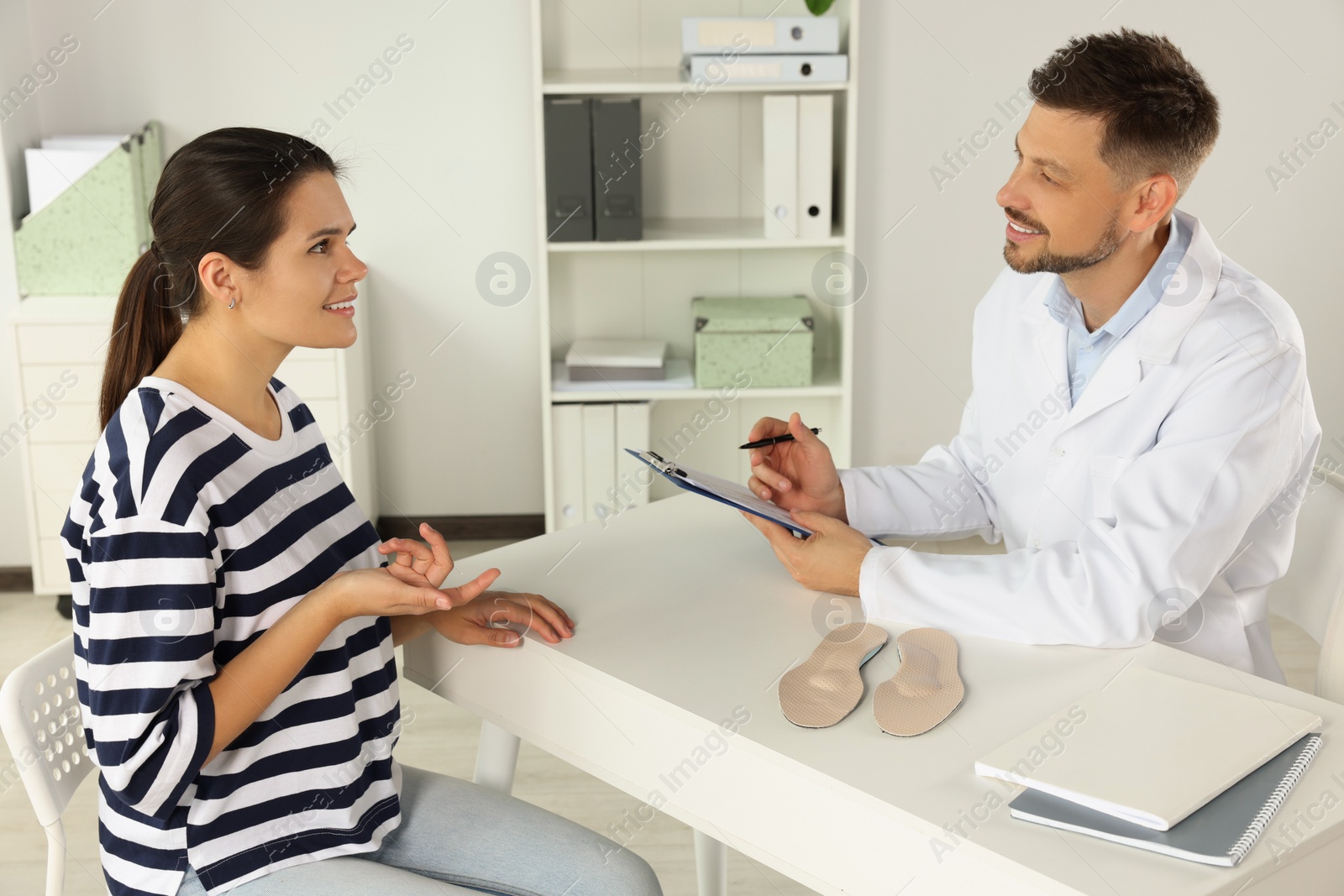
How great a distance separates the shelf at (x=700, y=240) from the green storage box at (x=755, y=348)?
182mm

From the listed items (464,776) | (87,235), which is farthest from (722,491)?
(87,235)

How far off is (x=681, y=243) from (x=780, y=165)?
1.00 feet

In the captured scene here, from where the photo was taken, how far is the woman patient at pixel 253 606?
1.08 meters

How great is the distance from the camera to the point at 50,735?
4.01ft

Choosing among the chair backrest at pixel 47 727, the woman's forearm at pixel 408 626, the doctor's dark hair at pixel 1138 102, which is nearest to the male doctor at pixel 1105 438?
the doctor's dark hair at pixel 1138 102

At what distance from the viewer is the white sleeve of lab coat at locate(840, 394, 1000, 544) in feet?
5.48

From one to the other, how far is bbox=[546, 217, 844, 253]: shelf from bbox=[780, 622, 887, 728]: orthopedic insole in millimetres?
1746

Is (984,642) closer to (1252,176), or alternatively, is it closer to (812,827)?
(812,827)

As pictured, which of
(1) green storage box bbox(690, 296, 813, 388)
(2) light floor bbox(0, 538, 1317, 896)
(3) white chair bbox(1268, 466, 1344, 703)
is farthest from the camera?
(1) green storage box bbox(690, 296, 813, 388)

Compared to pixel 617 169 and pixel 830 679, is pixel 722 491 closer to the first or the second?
pixel 830 679

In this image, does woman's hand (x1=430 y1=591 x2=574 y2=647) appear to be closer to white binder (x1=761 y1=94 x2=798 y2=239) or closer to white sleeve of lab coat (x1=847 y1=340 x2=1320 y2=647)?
white sleeve of lab coat (x1=847 y1=340 x2=1320 y2=647)

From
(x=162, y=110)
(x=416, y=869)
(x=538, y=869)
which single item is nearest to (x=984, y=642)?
(x=538, y=869)

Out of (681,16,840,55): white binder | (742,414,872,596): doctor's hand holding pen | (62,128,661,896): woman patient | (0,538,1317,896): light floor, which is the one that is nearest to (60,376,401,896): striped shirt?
(62,128,661,896): woman patient

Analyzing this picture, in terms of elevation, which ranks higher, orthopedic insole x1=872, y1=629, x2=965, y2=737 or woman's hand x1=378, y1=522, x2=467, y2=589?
woman's hand x1=378, y1=522, x2=467, y2=589
